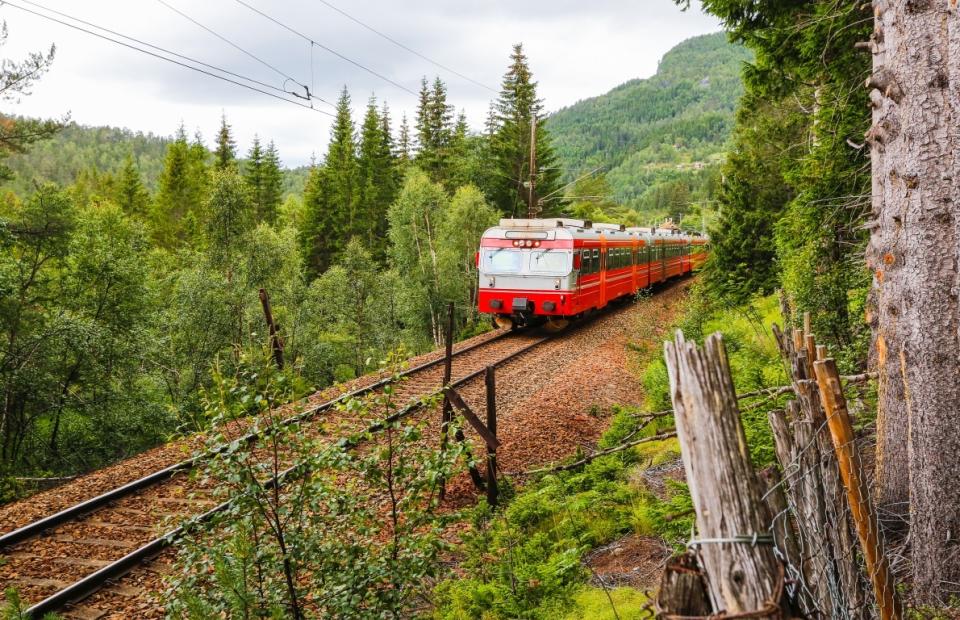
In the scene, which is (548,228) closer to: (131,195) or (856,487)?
(856,487)

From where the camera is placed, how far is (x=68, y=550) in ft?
20.5

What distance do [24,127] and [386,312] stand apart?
1989cm

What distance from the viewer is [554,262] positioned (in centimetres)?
1642

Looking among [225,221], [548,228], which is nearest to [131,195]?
[225,221]

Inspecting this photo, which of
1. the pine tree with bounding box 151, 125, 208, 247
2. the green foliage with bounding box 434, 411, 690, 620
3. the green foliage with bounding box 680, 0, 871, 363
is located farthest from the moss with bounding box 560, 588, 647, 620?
the pine tree with bounding box 151, 125, 208, 247

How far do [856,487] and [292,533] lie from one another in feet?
11.2

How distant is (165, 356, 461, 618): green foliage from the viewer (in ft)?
13.0

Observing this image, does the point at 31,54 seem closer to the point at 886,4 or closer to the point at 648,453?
the point at 648,453

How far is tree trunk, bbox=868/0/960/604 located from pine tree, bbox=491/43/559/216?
40.2 metres

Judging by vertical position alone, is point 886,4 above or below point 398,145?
below

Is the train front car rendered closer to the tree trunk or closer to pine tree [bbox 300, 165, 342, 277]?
the tree trunk

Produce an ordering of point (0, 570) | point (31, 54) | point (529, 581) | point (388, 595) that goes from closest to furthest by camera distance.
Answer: point (388, 595) → point (529, 581) → point (0, 570) → point (31, 54)

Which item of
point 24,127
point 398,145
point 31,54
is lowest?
point 24,127

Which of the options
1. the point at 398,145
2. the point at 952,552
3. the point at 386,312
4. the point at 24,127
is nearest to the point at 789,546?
the point at 952,552
